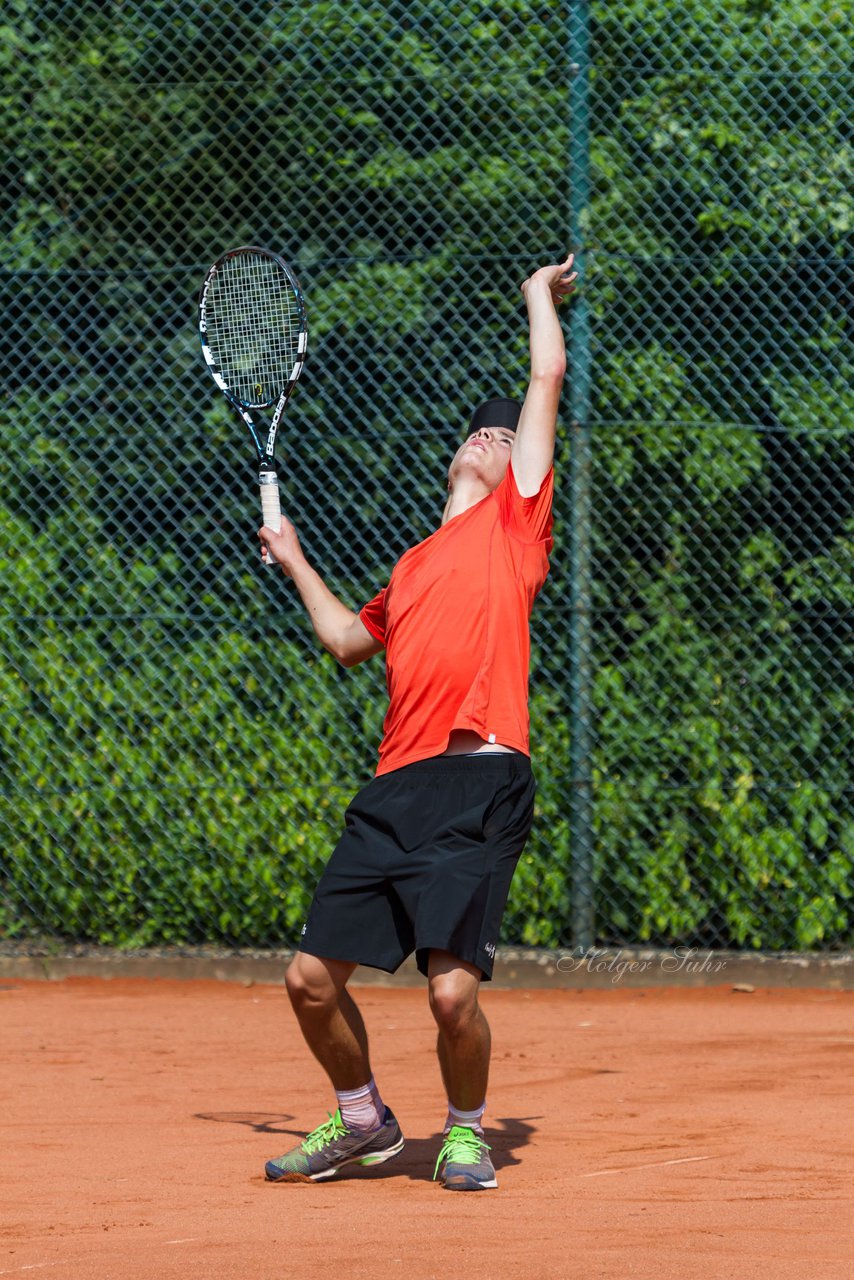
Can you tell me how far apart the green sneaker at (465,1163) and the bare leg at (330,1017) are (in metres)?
0.28

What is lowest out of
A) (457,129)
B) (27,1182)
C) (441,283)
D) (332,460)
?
(27,1182)

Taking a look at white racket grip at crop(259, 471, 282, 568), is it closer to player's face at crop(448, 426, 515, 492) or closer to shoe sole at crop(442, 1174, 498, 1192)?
player's face at crop(448, 426, 515, 492)

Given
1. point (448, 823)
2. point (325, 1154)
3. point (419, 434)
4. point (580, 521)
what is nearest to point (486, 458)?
point (448, 823)

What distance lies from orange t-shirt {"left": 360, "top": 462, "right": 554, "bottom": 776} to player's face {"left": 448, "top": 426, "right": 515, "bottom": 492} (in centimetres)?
12

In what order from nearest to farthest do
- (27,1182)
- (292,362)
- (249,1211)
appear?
1. (249,1211)
2. (27,1182)
3. (292,362)

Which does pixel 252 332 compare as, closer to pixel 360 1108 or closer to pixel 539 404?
pixel 539 404

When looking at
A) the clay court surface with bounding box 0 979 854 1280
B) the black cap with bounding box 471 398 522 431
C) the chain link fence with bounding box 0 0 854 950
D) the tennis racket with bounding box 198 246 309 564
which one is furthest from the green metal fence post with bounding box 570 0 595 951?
the black cap with bounding box 471 398 522 431

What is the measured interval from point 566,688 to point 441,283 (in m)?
1.64

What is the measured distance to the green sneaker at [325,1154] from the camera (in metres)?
3.98

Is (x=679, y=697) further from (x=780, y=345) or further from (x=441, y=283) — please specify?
(x=441, y=283)

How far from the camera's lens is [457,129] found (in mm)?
6832

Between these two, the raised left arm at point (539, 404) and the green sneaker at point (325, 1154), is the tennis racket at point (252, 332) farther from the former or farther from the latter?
the green sneaker at point (325, 1154)

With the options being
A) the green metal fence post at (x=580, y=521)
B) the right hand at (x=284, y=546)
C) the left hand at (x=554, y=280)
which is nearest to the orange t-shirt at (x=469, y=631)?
the right hand at (x=284, y=546)

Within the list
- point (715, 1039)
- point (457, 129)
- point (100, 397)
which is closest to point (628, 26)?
point (457, 129)
